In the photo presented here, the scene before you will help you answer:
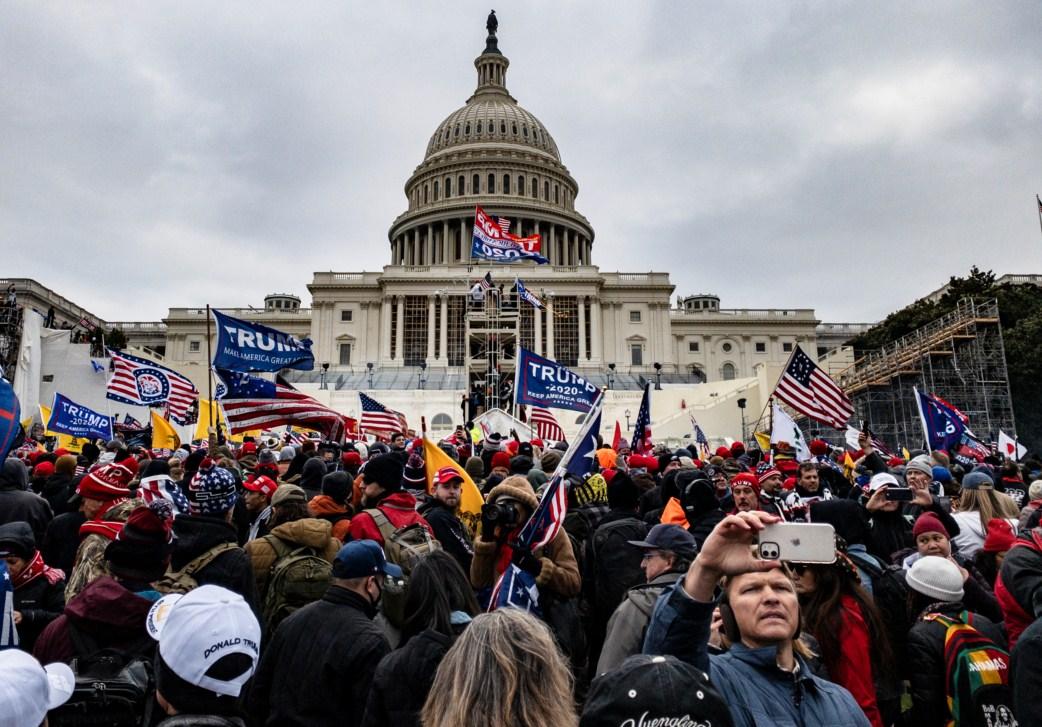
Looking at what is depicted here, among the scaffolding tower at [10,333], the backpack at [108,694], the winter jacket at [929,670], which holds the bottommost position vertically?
the winter jacket at [929,670]

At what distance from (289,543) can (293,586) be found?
Result: 0.39m

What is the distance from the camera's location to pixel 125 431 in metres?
19.5

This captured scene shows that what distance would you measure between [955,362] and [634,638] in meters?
37.9

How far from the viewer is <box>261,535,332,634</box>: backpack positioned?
4340mm

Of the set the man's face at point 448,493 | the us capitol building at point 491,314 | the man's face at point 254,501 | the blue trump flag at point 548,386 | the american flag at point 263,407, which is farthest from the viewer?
the us capitol building at point 491,314

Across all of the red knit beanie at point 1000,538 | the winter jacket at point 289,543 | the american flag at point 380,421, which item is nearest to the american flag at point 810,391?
the american flag at point 380,421

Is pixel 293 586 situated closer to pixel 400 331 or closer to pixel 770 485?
pixel 770 485

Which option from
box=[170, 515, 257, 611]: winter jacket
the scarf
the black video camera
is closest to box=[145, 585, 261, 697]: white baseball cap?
box=[170, 515, 257, 611]: winter jacket

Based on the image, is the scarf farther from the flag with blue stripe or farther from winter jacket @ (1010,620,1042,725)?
winter jacket @ (1010,620,1042,725)

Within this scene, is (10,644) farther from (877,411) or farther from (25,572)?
(877,411)

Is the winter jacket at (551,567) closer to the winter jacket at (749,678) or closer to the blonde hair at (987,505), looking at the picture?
the winter jacket at (749,678)

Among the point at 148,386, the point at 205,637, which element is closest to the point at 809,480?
the point at 205,637

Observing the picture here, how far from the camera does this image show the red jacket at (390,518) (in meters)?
4.96

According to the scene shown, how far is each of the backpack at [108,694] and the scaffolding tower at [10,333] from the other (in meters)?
38.8
